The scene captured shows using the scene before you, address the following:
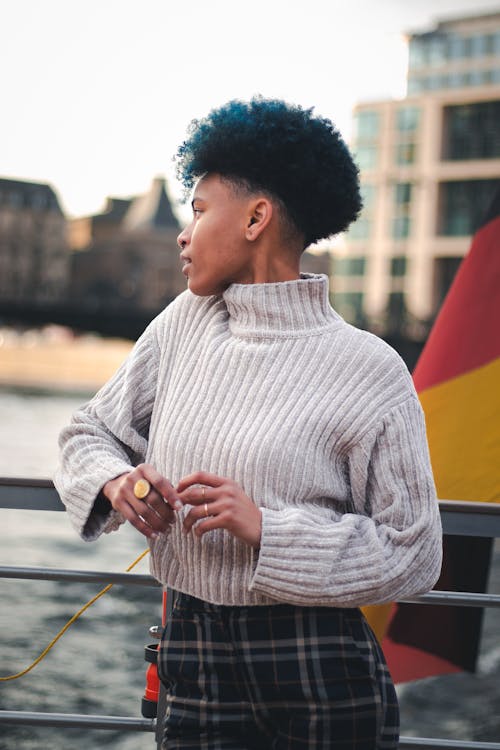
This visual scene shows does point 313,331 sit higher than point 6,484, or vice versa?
point 313,331

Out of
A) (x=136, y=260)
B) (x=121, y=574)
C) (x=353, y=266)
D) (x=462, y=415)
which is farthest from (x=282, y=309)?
(x=136, y=260)

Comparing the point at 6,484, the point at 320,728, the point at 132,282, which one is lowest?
the point at 132,282

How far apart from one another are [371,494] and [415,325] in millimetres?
33144

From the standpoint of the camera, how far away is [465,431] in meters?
2.83

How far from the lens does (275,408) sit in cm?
120

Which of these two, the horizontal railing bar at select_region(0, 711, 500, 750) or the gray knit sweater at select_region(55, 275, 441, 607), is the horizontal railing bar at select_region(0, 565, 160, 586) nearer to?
the horizontal railing bar at select_region(0, 711, 500, 750)

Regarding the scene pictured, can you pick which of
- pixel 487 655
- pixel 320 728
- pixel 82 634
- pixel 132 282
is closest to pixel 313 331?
pixel 320 728

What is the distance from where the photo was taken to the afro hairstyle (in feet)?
3.97

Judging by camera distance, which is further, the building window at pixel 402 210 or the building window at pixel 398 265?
the building window at pixel 398 265

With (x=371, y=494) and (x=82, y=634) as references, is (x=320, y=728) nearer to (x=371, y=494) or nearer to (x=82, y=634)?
(x=371, y=494)

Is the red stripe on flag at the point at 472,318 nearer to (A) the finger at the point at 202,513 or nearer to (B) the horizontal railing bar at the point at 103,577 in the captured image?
(B) the horizontal railing bar at the point at 103,577

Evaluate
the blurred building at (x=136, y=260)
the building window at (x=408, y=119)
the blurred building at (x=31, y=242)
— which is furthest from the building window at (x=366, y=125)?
the blurred building at (x=31, y=242)

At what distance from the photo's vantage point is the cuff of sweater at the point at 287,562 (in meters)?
1.14

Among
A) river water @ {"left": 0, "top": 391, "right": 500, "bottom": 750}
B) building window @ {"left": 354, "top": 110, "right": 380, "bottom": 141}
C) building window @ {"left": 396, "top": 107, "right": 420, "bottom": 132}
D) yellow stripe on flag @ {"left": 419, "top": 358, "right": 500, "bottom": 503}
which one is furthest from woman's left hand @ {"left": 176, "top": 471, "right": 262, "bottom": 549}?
building window @ {"left": 354, "top": 110, "right": 380, "bottom": 141}
